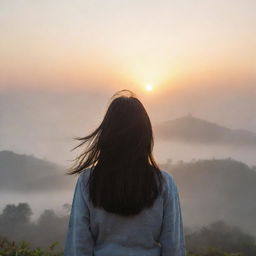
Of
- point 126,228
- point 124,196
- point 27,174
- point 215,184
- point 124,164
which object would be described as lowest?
point 126,228

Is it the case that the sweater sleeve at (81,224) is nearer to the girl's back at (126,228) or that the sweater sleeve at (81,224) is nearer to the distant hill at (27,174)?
the girl's back at (126,228)

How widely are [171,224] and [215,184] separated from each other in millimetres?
38815

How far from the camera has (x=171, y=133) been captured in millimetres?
37625

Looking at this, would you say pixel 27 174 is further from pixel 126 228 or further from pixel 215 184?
pixel 126 228

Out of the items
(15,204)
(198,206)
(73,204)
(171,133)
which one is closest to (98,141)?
(73,204)

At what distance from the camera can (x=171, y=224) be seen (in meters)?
2.04

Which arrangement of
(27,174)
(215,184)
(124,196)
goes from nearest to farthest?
(124,196) < (215,184) < (27,174)

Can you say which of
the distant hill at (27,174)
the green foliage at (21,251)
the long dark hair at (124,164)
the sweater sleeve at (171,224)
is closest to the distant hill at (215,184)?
the distant hill at (27,174)

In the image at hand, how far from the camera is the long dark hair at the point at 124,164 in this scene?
198 centimetres

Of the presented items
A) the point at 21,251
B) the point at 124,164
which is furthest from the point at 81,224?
the point at 21,251

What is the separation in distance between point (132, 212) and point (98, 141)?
0.34 metres

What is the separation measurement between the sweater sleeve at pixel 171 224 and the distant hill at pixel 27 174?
26774mm

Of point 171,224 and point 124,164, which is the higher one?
point 124,164

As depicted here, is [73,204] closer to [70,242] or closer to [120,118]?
[70,242]
